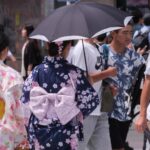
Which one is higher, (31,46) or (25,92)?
(25,92)

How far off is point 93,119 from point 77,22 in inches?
48.2

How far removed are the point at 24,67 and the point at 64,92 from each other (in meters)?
5.68

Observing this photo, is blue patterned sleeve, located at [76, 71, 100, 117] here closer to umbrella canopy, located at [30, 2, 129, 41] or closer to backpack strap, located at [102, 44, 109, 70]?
umbrella canopy, located at [30, 2, 129, 41]

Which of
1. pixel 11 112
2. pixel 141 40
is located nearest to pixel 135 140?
pixel 141 40

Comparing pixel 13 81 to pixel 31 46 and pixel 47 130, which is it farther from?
pixel 31 46

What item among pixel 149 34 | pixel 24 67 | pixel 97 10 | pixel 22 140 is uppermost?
pixel 97 10

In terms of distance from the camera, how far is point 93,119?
17.7 ft

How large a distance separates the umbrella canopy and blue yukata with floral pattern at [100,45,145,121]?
124 centimetres

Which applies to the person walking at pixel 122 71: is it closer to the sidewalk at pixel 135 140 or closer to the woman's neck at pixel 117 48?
the woman's neck at pixel 117 48

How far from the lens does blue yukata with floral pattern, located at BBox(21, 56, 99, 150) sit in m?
4.40

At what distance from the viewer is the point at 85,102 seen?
4.44m

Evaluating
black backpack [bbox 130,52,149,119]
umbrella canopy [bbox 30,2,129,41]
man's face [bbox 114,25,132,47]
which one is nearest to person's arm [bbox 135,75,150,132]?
umbrella canopy [bbox 30,2,129,41]

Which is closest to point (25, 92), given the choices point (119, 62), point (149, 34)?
point (119, 62)

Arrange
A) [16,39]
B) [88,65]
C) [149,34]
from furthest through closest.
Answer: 1. [16,39]
2. [149,34]
3. [88,65]
